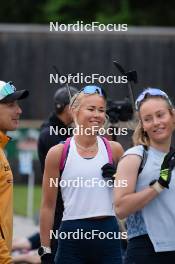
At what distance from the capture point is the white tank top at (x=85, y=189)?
22.2ft

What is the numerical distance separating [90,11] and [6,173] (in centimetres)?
3583

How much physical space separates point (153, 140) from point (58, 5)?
3555 centimetres

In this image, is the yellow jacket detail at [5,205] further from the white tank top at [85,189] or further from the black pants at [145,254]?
the black pants at [145,254]

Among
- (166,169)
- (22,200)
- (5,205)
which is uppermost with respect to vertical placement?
(166,169)

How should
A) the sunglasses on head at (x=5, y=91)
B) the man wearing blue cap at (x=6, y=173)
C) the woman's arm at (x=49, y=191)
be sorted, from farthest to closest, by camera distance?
the sunglasses on head at (x=5, y=91) → the woman's arm at (x=49, y=191) → the man wearing blue cap at (x=6, y=173)

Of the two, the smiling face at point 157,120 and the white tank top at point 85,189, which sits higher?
the smiling face at point 157,120

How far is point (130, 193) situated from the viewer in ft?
18.7

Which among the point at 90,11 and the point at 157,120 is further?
the point at 90,11

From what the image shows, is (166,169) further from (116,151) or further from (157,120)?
(116,151)

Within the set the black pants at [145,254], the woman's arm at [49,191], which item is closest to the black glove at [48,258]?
the woman's arm at [49,191]

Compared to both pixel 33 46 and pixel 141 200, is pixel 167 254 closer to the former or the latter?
pixel 141 200

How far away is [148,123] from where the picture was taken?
19.1 ft

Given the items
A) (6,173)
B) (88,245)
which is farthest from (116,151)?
(6,173)

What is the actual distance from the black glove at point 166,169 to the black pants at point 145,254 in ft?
1.17
